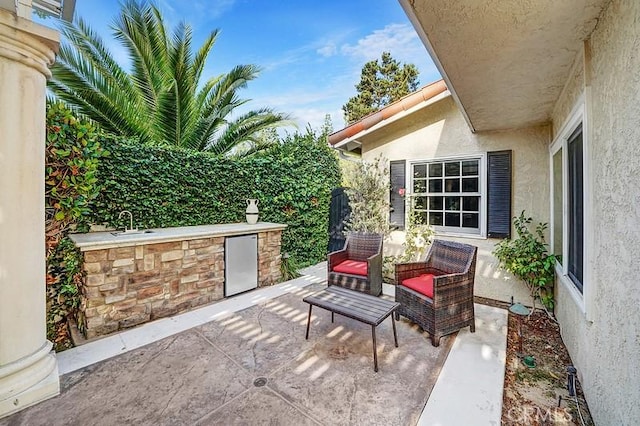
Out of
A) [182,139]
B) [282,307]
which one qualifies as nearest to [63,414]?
[282,307]

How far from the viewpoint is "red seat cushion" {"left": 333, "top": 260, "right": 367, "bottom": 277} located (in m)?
4.78

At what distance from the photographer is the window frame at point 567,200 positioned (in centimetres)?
252

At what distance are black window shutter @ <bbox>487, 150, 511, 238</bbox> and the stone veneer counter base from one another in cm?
438

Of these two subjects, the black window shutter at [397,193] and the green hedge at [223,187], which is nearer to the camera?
the green hedge at [223,187]

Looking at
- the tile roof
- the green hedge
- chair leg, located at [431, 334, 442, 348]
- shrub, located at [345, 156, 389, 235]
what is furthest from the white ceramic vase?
chair leg, located at [431, 334, 442, 348]

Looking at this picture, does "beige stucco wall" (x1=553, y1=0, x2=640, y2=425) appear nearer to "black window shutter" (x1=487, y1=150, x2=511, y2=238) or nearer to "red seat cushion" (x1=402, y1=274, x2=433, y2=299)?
"red seat cushion" (x1=402, y1=274, x2=433, y2=299)

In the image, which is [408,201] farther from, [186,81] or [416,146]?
[186,81]

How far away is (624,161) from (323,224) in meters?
5.89

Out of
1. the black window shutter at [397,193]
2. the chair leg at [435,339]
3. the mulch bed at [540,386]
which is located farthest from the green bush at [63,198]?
the black window shutter at [397,193]

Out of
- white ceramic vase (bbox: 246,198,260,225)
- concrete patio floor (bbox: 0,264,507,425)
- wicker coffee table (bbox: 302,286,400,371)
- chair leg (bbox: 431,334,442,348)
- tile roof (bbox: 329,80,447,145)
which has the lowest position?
concrete patio floor (bbox: 0,264,507,425)

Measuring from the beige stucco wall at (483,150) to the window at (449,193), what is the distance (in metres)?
0.22

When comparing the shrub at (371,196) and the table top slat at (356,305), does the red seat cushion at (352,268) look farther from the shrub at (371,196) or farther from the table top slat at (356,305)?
the shrub at (371,196)

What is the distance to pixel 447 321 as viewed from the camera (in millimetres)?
3537

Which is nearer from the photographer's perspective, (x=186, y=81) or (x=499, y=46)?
(x=499, y=46)
